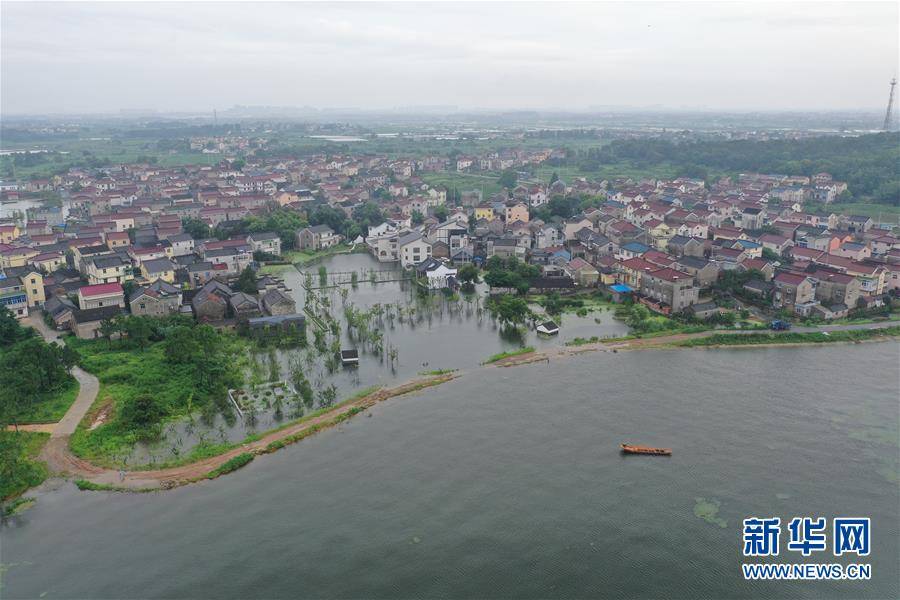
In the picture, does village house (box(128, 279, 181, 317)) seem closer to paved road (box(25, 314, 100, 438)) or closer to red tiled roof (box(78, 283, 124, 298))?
red tiled roof (box(78, 283, 124, 298))

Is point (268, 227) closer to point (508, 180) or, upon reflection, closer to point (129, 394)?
point (129, 394)

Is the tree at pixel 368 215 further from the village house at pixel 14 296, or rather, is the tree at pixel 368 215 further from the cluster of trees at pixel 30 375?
the cluster of trees at pixel 30 375

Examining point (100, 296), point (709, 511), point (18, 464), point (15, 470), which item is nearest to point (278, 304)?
point (100, 296)

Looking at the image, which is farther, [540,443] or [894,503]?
[540,443]

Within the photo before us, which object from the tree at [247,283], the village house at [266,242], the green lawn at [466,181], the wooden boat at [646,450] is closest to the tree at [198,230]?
the village house at [266,242]

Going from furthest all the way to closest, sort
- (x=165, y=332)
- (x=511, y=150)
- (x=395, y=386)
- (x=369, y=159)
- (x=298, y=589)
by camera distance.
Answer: (x=511, y=150) → (x=369, y=159) → (x=165, y=332) → (x=395, y=386) → (x=298, y=589)

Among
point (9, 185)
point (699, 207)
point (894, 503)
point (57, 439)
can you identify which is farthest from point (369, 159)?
point (894, 503)

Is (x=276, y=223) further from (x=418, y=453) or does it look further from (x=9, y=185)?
(x=9, y=185)

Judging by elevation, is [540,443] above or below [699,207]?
below
